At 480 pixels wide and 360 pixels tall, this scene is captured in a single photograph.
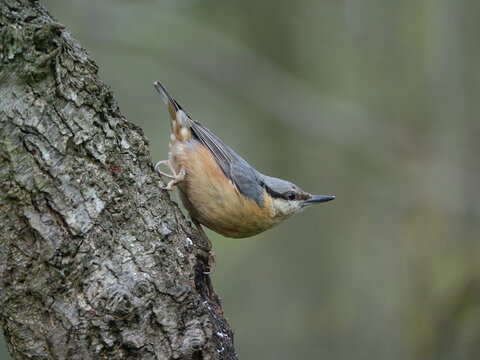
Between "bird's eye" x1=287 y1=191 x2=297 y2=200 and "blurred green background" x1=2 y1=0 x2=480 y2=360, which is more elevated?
"blurred green background" x1=2 y1=0 x2=480 y2=360

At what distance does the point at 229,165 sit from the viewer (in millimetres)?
4305

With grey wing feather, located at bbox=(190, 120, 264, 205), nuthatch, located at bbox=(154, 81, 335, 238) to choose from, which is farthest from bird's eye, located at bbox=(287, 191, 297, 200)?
grey wing feather, located at bbox=(190, 120, 264, 205)

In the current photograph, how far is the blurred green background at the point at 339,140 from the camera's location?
237 inches

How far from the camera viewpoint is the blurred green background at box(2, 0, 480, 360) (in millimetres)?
6008

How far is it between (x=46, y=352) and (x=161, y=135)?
19.8ft

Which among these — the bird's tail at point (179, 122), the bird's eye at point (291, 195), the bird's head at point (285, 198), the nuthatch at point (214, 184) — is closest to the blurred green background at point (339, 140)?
the bird's head at point (285, 198)

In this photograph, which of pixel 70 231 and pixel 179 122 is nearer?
pixel 70 231

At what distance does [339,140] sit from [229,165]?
2504 mm

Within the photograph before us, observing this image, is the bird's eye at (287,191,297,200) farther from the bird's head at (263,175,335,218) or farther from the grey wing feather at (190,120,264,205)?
the grey wing feather at (190,120,264,205)

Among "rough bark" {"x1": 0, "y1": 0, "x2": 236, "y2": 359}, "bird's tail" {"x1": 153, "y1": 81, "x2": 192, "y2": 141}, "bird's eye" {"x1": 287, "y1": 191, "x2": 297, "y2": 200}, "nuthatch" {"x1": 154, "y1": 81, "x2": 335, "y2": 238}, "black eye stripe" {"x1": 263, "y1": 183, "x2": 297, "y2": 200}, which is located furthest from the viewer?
"bird's eye" {"x1": 287, "y1": 191, "x2": 297, "y2": 200}

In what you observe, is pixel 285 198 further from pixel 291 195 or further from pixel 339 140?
pixel 339 140

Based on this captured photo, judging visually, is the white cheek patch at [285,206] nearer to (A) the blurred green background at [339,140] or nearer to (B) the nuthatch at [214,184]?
(B) the nuthatch at [214,184]

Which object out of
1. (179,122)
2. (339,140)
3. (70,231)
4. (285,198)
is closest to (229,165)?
(179,122)

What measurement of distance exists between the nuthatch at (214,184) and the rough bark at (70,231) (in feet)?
4.92
